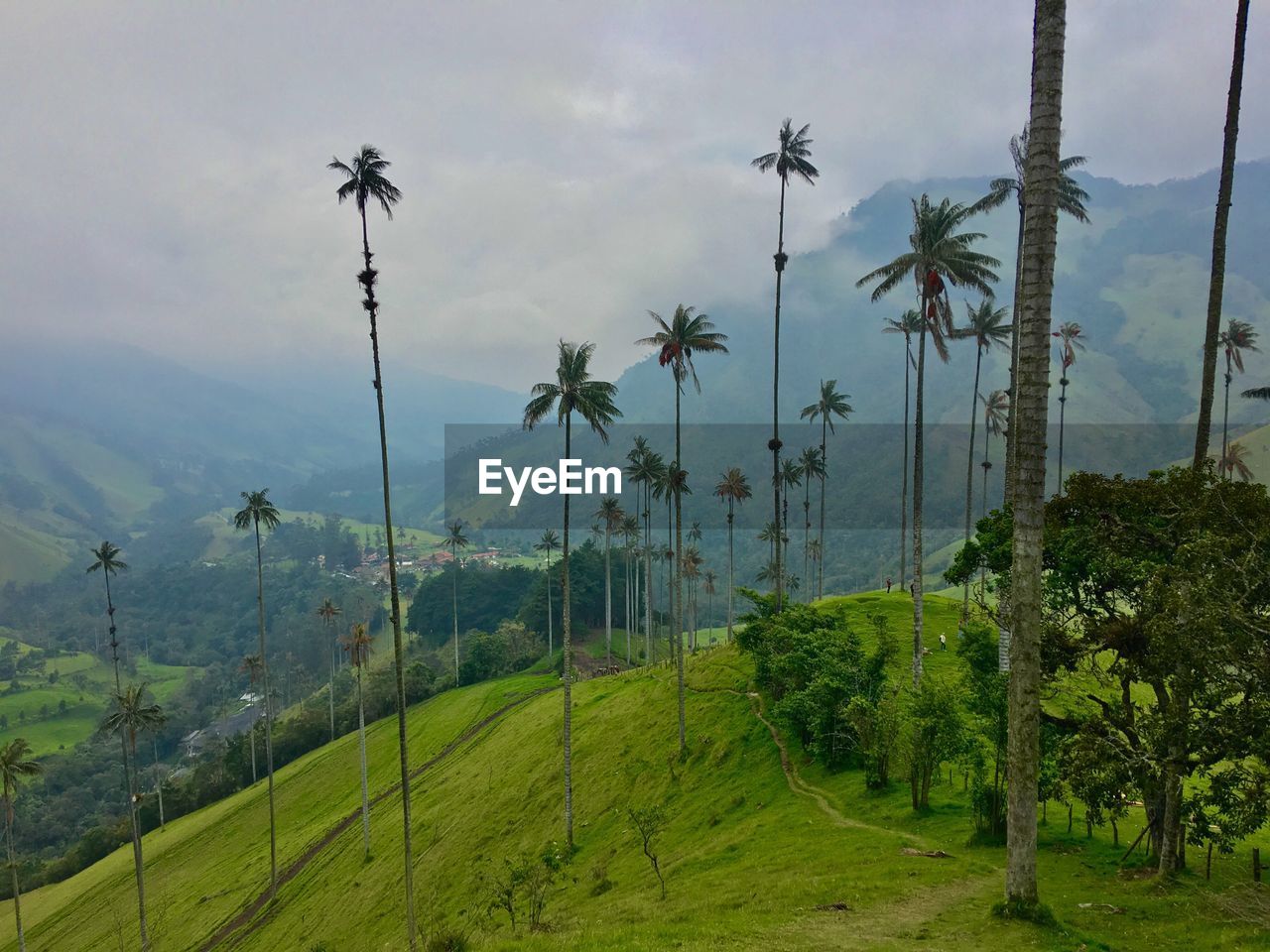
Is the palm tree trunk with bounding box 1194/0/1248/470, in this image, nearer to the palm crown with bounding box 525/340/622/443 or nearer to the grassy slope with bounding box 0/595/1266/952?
the grassy slope with bounding box 0/595/1266/952

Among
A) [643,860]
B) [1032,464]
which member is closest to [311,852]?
[643,860]

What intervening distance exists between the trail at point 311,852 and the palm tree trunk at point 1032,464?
5449cm

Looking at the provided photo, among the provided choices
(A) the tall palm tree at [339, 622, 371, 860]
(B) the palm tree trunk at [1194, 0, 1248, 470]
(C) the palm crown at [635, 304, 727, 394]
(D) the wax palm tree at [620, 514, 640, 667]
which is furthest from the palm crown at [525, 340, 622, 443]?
(D) the wax palm tree at [620, 514, 640, 667]

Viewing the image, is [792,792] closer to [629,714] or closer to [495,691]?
[629,714]

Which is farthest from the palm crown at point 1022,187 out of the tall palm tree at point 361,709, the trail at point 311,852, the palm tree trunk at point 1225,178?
the trail at point 311,852

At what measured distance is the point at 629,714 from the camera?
55.7m

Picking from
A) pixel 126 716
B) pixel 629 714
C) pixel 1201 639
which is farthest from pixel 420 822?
pixel 1201 639

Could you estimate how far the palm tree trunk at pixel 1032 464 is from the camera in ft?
52.2

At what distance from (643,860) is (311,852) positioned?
42.4 metres

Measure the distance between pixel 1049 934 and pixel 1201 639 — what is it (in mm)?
7414

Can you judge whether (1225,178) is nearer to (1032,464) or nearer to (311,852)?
(1032,464)

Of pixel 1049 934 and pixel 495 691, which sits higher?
pixel 1049 934

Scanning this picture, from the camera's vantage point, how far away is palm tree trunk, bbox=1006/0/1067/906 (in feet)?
52.2

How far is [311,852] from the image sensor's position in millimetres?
59188
